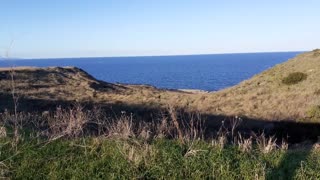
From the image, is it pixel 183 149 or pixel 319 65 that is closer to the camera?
pixel 183 149

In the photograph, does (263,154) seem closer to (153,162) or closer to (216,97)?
(153,162)

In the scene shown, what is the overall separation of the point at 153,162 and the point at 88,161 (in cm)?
101

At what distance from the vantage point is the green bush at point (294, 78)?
119 ft

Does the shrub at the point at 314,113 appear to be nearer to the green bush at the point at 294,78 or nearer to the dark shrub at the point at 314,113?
the dark shrub at the point at 314,113

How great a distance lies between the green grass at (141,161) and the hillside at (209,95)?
14230 millimetres

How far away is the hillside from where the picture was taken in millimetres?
26109

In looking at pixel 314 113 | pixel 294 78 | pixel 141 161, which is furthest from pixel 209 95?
pixel 141 161

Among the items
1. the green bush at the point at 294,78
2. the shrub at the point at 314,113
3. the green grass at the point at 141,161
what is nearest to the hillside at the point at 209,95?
the shrub at the point at 314,113

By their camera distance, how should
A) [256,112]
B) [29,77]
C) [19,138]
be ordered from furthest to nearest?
[29,77] < [256,112] < [19,138]

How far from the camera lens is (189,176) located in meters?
7.19

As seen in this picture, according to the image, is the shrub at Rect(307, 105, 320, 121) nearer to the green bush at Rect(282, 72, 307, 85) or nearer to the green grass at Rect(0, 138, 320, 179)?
the green grass at Rect(0, 138, 320, 179)

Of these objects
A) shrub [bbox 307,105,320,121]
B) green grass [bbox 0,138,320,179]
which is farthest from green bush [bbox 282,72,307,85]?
green grass [bbox 0,138,320,179]

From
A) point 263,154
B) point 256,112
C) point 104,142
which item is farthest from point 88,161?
point 256,112

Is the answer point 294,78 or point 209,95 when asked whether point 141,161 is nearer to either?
point 209,95
